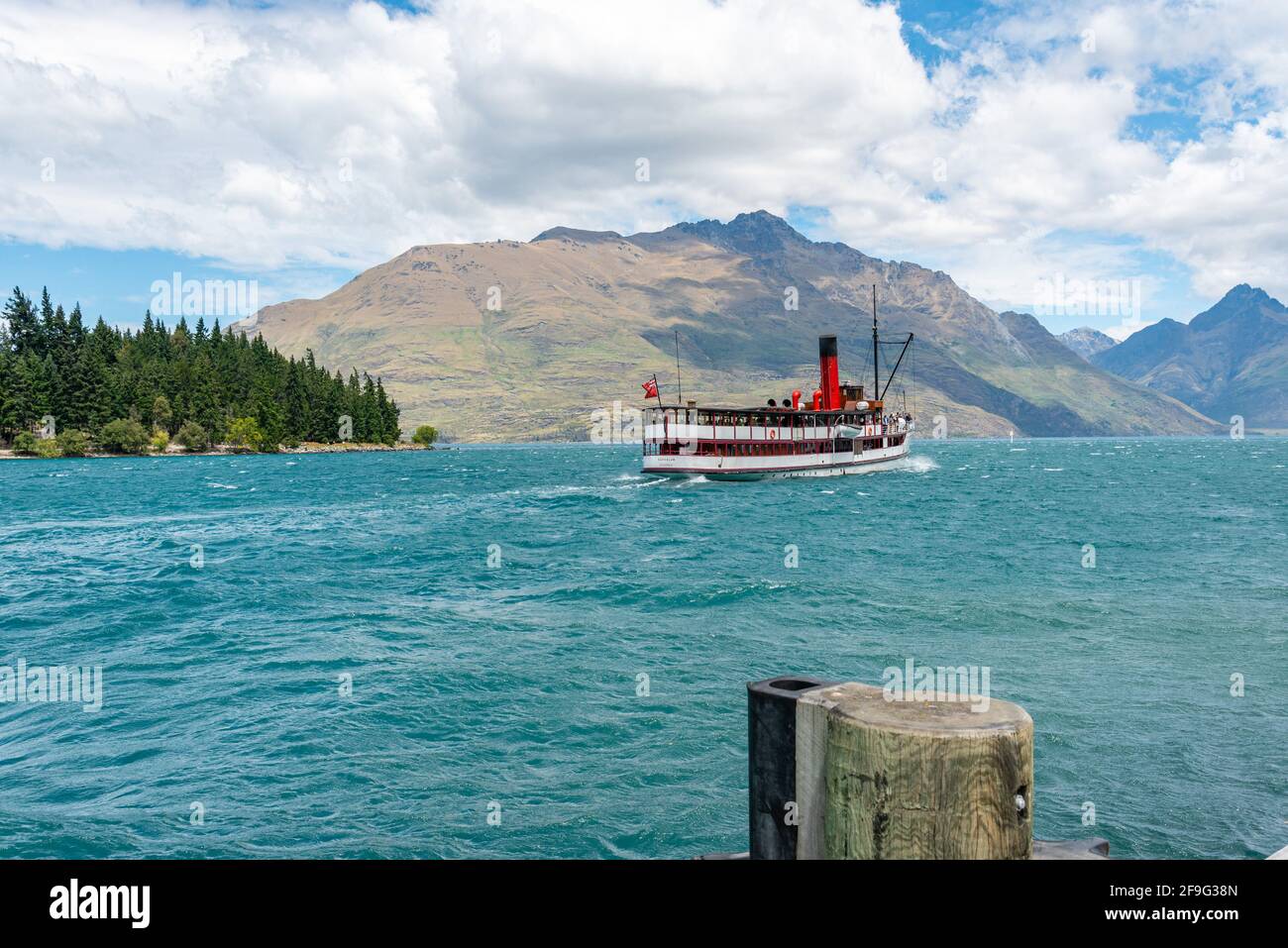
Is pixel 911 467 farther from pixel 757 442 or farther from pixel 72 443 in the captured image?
pixel 72 443

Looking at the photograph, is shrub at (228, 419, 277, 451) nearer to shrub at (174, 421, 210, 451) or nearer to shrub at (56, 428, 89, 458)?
shrub at (174, 421, 210, 451)

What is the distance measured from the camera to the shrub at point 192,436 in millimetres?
172125

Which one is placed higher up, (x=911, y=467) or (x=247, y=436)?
(x=247, y=436)

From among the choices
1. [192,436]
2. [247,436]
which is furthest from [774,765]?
[247,436]

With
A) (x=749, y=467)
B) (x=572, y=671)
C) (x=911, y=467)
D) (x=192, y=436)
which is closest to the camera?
(x=572, y=671)

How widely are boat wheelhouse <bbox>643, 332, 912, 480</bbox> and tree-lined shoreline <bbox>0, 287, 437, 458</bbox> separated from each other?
401 feet

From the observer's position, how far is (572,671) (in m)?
20.5

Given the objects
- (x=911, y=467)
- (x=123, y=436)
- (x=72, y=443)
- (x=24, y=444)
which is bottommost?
(x=911, y=467)

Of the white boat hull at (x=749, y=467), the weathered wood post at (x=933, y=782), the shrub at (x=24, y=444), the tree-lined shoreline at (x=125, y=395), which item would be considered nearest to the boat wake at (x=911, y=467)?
the white boat hull at (x=749, y=467)

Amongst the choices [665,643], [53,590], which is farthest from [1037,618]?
[53,590]

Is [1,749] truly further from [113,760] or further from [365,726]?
[365,726]

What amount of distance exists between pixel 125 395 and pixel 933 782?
646ft

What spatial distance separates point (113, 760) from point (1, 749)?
2553 millimetres

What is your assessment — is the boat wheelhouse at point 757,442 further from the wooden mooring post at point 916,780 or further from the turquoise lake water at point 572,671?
the wooden mooring post at point 916,780
